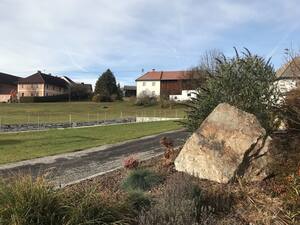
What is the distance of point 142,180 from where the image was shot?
7.75m

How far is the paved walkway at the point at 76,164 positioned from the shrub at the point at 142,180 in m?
1.92

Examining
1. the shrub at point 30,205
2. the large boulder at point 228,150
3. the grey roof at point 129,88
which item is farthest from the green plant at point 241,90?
the grey roof at point 129,88

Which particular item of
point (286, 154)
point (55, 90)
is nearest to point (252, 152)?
point (286, 154)

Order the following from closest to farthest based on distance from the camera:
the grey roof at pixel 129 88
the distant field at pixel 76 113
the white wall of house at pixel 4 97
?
the distant field at pixel 76 113, the white wall of house at pixel 4 97, the grey roof at pixel 129 88

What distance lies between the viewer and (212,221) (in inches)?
205

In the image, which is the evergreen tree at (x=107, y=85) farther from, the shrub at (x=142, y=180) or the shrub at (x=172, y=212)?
the shrub at (x=172, y=212)

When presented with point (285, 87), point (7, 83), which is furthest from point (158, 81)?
point (285, 87)

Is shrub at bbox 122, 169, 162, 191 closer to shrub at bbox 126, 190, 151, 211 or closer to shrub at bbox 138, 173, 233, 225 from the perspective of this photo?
shrub at bbox 138, 173, 233, 225

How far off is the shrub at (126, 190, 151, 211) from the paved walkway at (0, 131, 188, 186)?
3351mm

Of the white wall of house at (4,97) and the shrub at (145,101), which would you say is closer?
the shrub at (145,101)

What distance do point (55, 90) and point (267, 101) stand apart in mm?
115225

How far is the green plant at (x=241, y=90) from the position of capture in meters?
9.98

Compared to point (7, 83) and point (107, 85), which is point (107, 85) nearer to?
point (107, 85)

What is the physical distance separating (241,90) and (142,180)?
3.80 meters
